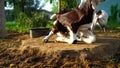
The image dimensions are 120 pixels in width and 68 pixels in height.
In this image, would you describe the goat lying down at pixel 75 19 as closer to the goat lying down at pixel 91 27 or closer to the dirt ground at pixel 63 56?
the goat lying down at pixel 91 27

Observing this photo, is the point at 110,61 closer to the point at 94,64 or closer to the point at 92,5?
the point at 94,64

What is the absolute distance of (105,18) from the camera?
22.8ft

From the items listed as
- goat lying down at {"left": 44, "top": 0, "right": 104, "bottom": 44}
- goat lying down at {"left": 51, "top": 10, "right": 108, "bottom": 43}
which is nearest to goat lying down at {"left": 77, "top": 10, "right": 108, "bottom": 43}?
goat lying down at {"left": 51, "top": 10, "right": 108, "bottom": 43}

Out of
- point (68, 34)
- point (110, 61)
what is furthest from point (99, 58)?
point (68, 34)

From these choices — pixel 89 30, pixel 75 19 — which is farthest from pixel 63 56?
pixel 89 30

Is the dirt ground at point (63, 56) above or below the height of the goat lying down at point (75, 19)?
below

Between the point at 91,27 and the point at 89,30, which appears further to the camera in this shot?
the point at 89,30

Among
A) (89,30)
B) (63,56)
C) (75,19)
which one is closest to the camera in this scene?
(63,56)

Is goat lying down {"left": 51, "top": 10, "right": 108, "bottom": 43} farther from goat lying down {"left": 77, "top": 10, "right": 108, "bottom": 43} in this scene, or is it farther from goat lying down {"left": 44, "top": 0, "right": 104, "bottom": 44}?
goat lying down {"left": 44, "top": 0, "right": 104, "bottom": 44}

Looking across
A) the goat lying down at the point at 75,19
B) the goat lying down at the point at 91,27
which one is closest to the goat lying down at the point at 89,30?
the goat lying down at the point at 91,27

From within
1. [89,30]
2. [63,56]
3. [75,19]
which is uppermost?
[75,19]

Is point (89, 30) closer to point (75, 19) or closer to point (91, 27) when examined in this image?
point (91, 27)

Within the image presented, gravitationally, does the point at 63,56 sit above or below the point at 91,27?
below

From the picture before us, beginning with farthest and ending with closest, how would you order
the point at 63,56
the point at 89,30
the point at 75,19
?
the point at 89,30
the point at 75,19
the point at 63,56
